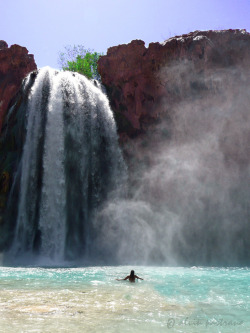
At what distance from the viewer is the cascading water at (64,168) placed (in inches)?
747

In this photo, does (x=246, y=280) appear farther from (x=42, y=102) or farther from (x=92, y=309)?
(x=42, y=102)

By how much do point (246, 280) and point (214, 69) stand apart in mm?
15658

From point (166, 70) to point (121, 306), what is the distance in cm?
1983

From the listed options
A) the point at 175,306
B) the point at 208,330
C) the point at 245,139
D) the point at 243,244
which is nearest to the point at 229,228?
the point at 243,244

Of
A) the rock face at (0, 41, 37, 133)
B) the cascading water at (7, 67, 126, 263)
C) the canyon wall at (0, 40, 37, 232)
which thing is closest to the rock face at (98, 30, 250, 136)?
the cascading water at (7, 67, 126, 263)

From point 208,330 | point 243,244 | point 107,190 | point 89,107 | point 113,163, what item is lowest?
point 208,330

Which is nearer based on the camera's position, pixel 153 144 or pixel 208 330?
pixel 208 330

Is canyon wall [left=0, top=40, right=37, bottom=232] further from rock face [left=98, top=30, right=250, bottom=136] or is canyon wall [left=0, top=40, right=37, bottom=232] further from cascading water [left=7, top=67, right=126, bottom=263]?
rock face [left=98, top=30, right=250, bottom=136]

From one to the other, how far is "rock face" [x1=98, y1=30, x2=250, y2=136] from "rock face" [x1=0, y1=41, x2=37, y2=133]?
22.9 ft

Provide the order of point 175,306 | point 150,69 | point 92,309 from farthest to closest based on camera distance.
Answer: point 150,69
point 175,306
point 92,309

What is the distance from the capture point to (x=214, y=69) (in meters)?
23.6

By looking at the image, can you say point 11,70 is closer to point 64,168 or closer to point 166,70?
point 64,168

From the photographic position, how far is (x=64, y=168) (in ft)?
66.7

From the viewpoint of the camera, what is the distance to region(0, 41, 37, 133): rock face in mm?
26203
